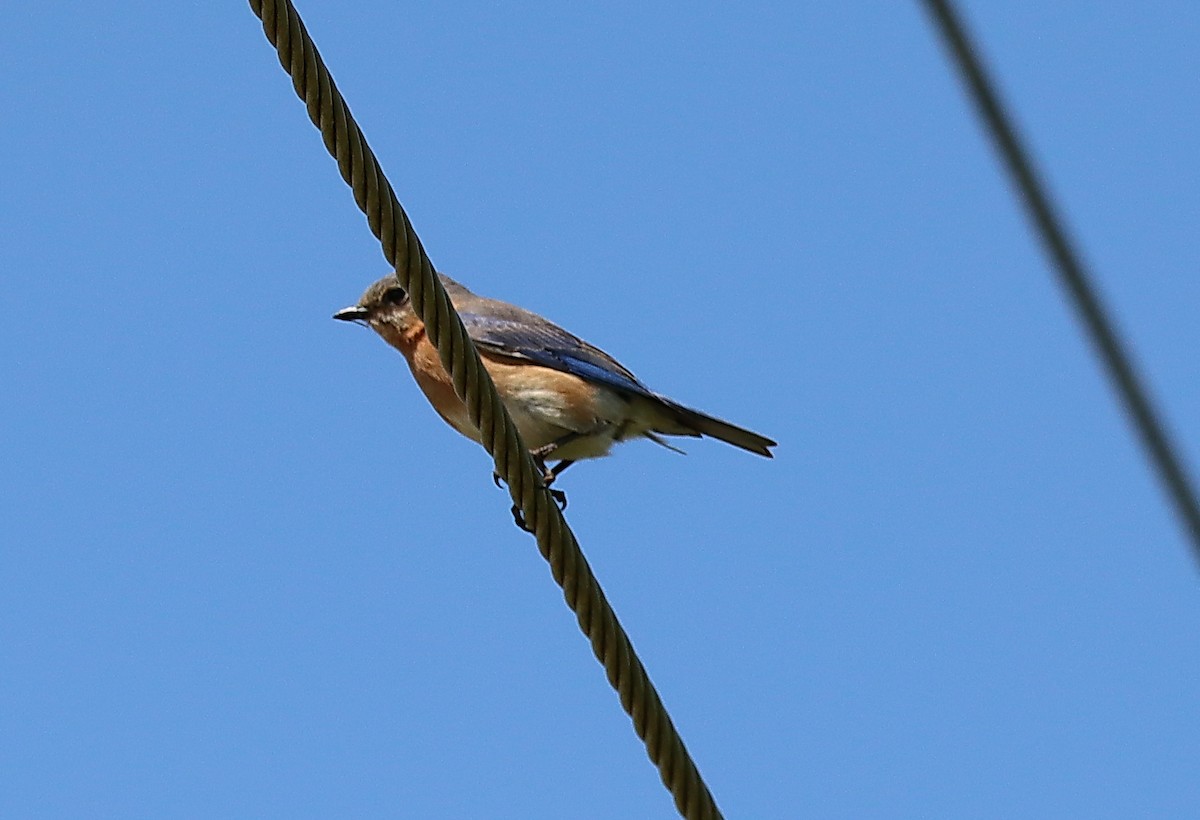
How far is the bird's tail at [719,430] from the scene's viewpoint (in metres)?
8.19

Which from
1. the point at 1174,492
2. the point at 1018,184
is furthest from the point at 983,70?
the point at 1174,492

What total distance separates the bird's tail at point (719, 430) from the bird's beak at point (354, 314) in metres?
1.87

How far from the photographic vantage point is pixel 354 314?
9.22m

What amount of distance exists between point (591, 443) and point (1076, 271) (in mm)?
6589

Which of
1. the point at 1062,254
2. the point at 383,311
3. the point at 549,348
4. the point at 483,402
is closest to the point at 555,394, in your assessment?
the point at 549,348

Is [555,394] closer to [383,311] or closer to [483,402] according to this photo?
[383,311]

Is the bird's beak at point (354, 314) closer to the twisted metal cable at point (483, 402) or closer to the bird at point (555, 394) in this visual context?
the bird at point (555, 394)

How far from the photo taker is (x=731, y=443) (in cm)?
832

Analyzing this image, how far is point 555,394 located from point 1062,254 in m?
6.44

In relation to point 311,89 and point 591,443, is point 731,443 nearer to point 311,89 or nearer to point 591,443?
point 591,443

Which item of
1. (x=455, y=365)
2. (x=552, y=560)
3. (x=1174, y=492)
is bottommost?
(x=1174, y=492)

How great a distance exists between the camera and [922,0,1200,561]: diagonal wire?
5.12 feet

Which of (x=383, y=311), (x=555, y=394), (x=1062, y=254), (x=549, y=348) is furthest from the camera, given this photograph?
(x=383, y=311)

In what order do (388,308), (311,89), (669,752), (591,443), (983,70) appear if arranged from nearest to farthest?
(983,70) → (311,89) → (669,752) → (591,443) → (388,308)
